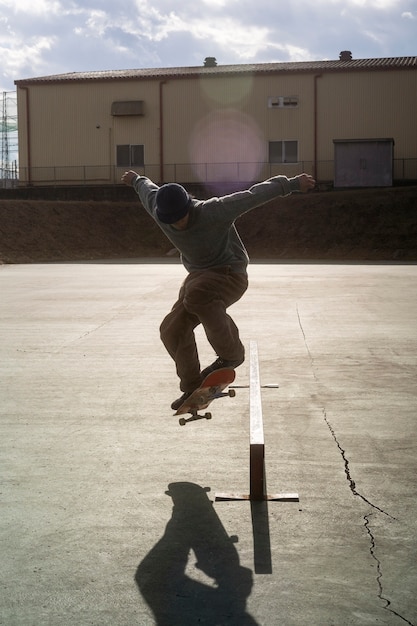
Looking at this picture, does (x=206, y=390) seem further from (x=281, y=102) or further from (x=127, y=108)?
(x=127, y=108)

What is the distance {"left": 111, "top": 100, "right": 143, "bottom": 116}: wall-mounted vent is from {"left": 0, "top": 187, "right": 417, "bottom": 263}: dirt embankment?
6082 millimetres

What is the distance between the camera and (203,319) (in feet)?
18.6

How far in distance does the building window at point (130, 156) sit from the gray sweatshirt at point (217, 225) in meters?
45.5

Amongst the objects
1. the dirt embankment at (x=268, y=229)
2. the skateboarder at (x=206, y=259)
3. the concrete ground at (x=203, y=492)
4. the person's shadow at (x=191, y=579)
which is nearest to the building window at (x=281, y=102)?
the dirt embankment at (x=268, y=229)

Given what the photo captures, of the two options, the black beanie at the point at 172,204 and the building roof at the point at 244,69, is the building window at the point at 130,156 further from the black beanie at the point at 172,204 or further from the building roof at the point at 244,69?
the black beanie at the point at 172,204

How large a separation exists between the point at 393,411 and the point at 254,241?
3724 centimetres

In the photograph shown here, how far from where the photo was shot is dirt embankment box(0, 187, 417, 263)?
40.7 m

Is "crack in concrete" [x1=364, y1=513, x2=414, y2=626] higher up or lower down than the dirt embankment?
lower down

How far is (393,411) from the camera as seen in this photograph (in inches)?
275

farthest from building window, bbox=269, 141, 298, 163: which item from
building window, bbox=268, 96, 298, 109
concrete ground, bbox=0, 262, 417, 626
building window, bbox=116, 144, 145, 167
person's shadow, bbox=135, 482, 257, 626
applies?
person's shadow, bbox=135, 482, 257, 626

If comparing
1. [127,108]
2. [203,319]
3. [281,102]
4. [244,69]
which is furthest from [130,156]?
[203,319]

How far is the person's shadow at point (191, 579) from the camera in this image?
3223mm

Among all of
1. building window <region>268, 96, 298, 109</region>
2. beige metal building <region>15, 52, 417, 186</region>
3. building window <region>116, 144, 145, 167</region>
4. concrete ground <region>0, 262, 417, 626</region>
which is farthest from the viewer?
building window <region>116, 144, 145, 167</region>

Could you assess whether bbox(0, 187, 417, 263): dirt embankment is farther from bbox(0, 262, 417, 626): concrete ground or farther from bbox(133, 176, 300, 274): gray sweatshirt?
bbox(133, 176, 300, 274): gray sweatshirt
